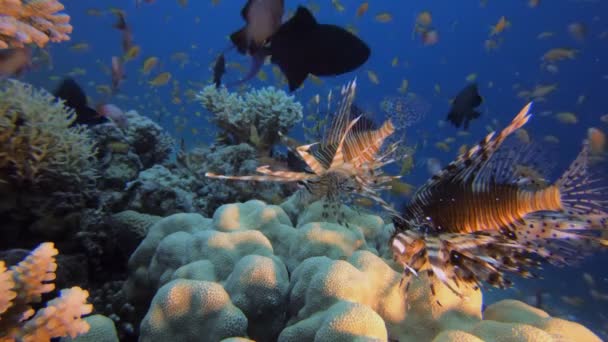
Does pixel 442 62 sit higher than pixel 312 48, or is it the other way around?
pixel 442 62

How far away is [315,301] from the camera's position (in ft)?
5.76

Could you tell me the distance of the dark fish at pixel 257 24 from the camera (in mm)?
2520

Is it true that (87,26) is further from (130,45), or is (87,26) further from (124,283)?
(124,283)

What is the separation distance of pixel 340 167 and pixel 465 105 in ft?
11.8

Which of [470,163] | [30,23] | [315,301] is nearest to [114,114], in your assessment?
[30,23]

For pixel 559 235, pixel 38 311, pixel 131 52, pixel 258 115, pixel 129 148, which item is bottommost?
pixel 38 311

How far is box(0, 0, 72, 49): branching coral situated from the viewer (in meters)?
1.67

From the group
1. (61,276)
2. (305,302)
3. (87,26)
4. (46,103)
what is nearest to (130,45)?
(46,103)

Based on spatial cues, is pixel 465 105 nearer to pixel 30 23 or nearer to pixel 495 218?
pixel 495 218

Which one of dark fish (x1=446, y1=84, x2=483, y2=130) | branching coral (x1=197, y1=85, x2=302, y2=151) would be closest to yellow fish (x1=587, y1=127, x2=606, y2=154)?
dark fish (x1=446, y1=84, x2=483, y2=130)

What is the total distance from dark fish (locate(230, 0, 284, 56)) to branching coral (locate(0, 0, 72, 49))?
1.03m

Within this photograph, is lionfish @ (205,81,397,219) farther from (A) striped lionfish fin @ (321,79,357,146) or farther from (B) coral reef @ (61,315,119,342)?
(B) coral reef @ (61,315,119,342)

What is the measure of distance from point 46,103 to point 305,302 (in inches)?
115

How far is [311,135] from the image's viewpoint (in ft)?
11.0
